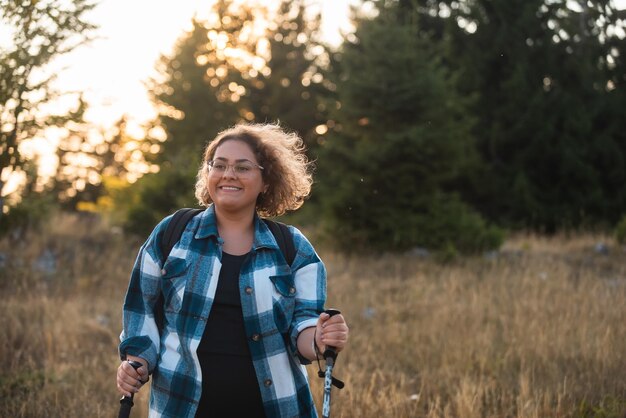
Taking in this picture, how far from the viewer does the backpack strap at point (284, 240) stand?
297 cm

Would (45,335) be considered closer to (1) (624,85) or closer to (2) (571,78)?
(2) (571,78)

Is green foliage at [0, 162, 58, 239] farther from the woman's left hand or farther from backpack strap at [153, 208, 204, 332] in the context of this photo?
the woman's left hand

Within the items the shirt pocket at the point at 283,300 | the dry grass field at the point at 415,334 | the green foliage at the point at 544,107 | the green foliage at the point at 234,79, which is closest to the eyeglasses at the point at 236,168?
the shirt pocket at the point at 283,300

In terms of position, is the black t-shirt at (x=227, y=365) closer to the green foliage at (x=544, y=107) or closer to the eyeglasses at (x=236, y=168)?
the eyeglasses at (x=236, y=168)

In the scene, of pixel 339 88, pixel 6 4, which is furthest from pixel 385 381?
pixel 339 88

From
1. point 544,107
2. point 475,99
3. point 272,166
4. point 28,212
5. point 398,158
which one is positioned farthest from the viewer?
point 544,107

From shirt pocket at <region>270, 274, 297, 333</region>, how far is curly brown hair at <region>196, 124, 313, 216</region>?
1.62 ft

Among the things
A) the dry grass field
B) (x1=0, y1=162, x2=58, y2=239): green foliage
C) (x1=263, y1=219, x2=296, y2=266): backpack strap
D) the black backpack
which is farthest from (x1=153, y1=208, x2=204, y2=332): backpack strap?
(x1=0, y1=162, x2=58, y2=239): green foliage

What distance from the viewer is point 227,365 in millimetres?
2803

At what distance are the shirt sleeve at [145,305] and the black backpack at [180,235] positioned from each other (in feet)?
0.12

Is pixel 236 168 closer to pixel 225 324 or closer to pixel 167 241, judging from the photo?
pixel 167 241

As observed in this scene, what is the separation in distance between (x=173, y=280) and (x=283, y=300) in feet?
1.46

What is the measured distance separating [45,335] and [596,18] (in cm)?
1602

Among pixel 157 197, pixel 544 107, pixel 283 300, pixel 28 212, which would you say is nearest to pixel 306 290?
pixel 283 300
